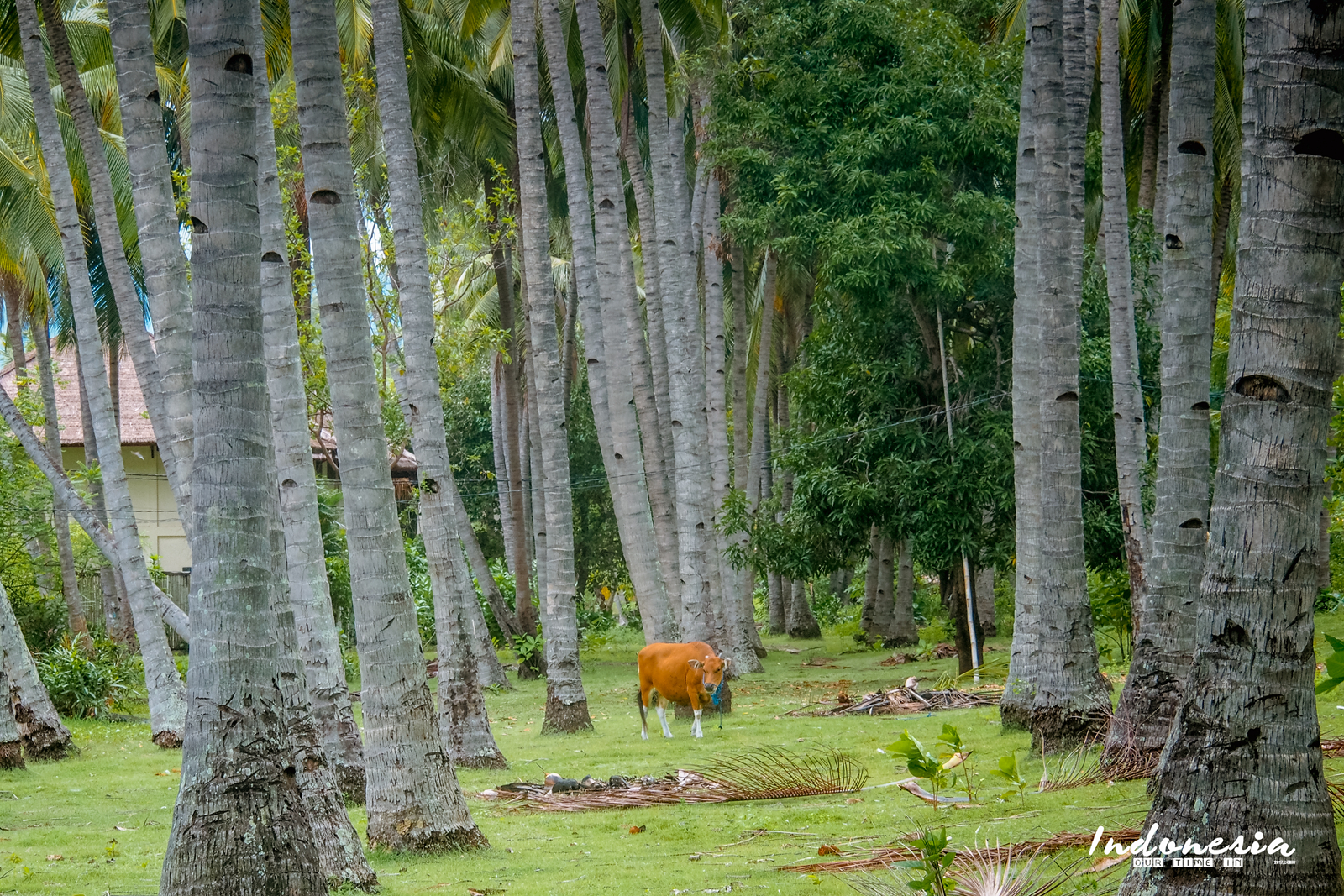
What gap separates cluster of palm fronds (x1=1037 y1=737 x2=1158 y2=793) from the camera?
27.9 ft

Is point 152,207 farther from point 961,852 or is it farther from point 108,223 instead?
point 961,852

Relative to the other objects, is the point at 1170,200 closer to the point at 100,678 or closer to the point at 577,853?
the point at 577,853

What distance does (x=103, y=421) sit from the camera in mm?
15242

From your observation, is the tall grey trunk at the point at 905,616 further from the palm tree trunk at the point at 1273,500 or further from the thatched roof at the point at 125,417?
the palm tree trunk at the point at 1273,500

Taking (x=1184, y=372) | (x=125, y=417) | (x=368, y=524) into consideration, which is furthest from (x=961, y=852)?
Answer: (x=125, y=417)

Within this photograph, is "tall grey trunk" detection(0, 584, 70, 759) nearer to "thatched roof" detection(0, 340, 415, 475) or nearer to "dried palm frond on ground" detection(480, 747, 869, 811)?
"dried palm frond on ground" detection(480, 747, 869, 811)

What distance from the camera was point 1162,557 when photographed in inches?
336

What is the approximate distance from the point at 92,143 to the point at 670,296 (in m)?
8.45

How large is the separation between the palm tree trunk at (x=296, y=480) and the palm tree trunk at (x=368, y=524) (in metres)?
0.37

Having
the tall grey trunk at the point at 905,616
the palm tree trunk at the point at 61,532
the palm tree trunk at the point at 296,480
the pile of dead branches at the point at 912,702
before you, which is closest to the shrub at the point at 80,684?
the palm tree trunk at the point at 61,532

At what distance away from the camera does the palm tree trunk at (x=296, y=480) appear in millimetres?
8672

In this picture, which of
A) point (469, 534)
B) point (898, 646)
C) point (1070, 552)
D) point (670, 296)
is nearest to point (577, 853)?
point (1070, 552)

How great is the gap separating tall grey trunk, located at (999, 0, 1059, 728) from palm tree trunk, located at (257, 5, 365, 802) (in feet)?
22.0

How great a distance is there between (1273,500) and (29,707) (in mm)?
14059
